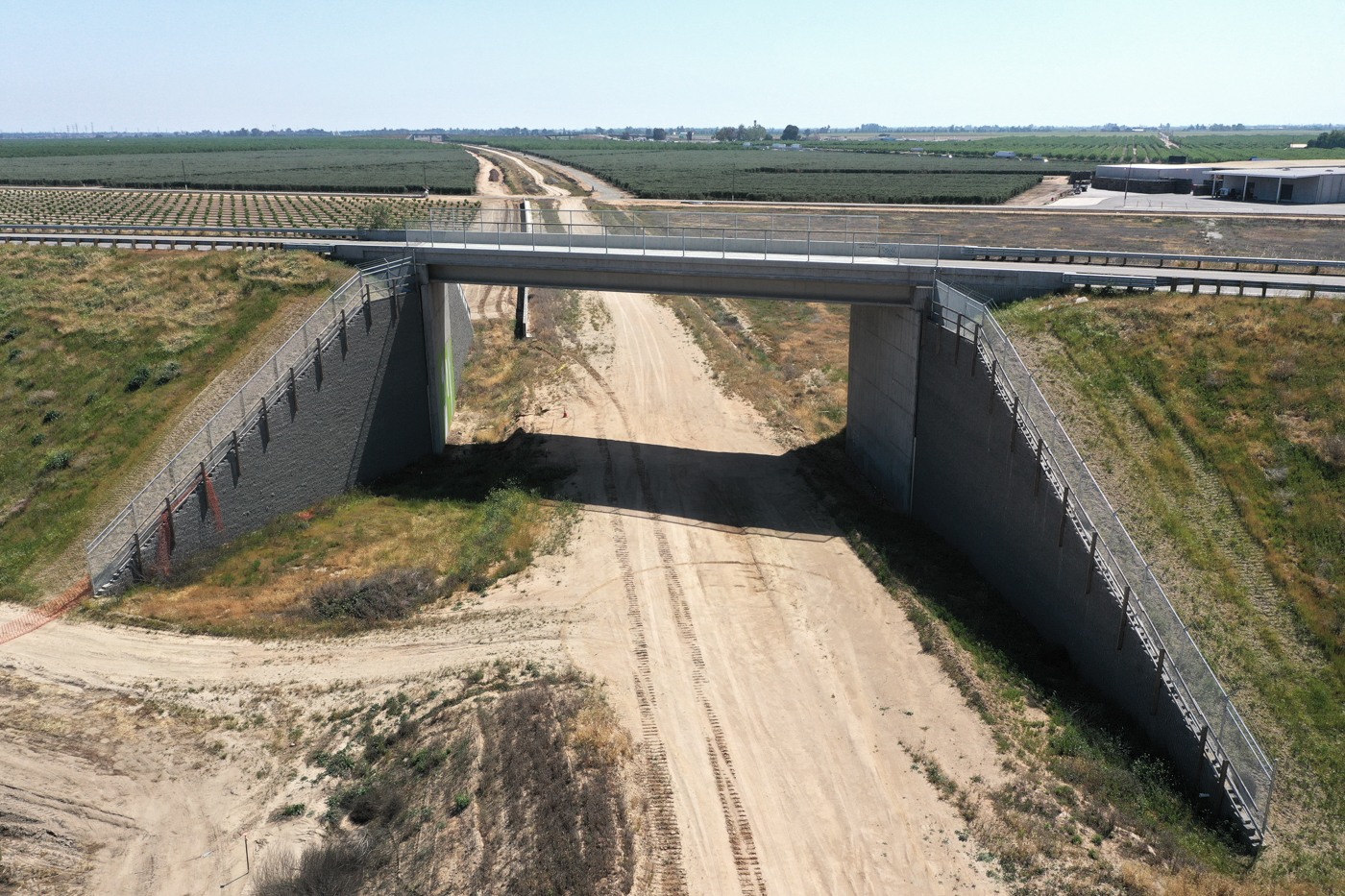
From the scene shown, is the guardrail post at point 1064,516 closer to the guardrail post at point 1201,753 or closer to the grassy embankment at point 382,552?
the guardrail post at point 1201,753

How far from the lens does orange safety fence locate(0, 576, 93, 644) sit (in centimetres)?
2447

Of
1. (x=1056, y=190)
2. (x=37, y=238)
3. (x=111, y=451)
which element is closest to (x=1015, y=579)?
(x=111, y=451)

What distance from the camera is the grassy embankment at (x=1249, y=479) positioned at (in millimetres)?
17281

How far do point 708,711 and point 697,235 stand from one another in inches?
779

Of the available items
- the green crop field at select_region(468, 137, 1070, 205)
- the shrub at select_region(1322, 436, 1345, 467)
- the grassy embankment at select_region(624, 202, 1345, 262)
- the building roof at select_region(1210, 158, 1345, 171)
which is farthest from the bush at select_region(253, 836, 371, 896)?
the building roof at select_region(1210, 158, 1345, 171)

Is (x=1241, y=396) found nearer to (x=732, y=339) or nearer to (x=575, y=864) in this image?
(x=575, y=864)

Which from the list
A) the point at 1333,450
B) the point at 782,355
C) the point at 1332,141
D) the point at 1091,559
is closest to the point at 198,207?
the point at 782,355

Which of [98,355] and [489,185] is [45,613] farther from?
[489,185]

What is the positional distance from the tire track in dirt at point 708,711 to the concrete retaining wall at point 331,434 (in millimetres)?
8353

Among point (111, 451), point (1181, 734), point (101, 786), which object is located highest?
point (111, 451)

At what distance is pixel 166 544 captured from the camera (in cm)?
2725

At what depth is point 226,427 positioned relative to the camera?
29.2 metres

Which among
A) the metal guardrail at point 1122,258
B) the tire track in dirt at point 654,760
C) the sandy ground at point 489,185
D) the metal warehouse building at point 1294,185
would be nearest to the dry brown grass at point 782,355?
the metal guardrail at point 1122,258

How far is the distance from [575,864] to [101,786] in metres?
10.7
